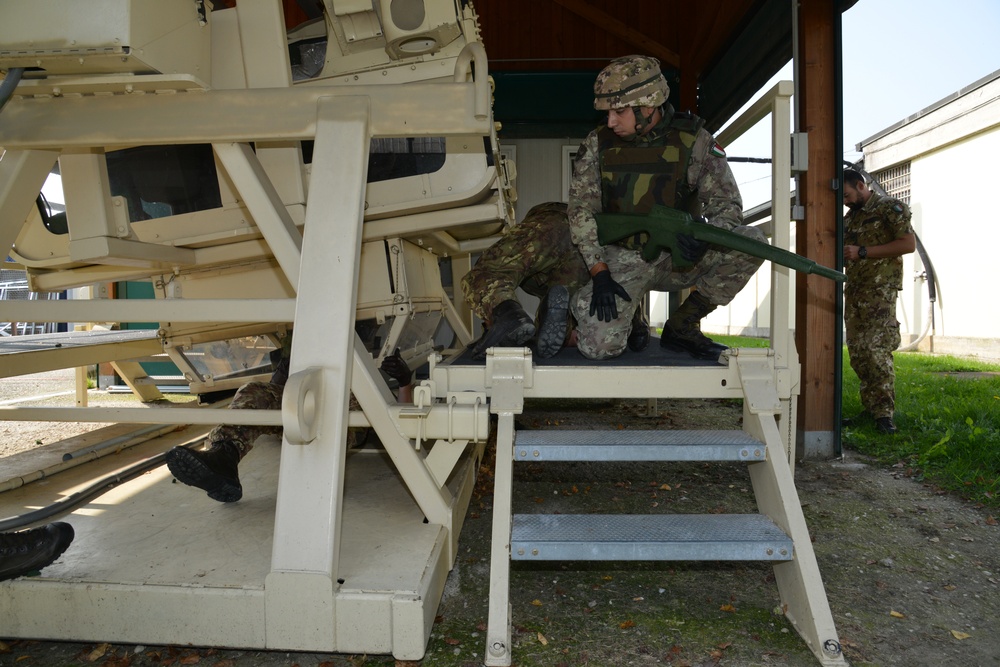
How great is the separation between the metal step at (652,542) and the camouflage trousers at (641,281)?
3.45 ft

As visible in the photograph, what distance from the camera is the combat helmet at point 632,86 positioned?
2.86 meters

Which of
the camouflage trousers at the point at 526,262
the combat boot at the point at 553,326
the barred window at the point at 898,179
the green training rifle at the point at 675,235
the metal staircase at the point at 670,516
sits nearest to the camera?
the metal staircase at the point at 670,516

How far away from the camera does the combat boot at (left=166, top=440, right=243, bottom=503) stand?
7.62 ft

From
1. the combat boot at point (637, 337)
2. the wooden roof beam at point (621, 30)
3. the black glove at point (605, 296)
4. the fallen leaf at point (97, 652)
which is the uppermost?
the wooden roof beam at point (621, 30)

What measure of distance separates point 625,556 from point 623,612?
16.5 inches

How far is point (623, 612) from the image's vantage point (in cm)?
218

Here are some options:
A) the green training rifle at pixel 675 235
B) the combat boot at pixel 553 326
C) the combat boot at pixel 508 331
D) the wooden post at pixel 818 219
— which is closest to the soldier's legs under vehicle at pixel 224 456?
the combat boot at pixel 508 331

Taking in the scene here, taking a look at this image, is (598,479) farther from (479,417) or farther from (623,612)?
(479,417)

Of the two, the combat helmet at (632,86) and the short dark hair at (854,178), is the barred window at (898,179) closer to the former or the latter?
the short dark hair at (854,178)

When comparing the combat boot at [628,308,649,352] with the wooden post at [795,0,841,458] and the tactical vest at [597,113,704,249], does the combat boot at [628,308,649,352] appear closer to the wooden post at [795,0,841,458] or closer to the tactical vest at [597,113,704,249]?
the tactical vest at [597,113,704,249]

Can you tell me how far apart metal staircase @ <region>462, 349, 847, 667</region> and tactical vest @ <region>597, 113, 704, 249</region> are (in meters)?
0.93

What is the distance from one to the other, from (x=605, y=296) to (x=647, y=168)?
650 mm

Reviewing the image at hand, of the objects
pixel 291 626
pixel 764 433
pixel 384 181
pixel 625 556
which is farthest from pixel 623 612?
pixel 384 181

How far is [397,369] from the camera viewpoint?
355 centimetres
